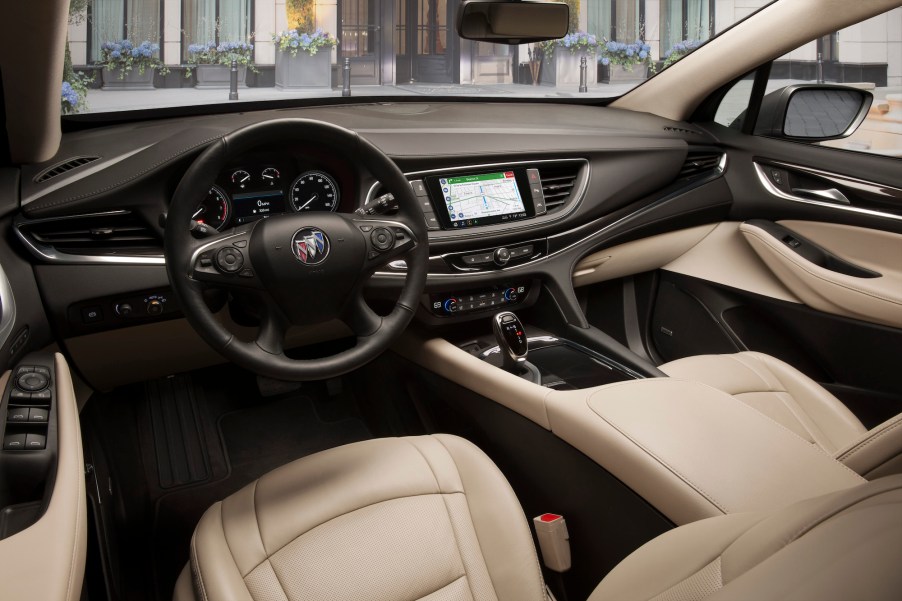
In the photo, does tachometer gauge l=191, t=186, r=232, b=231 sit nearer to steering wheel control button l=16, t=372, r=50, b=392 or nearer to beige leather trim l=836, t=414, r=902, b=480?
steering wheel control button l=16, t=372, r=50, b=392

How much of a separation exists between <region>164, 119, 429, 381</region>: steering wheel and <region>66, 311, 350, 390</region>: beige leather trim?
441 millimetres

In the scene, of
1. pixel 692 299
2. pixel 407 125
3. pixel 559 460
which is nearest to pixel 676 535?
pixel 559 460

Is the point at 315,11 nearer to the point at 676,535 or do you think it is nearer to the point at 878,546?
the point at 676,535

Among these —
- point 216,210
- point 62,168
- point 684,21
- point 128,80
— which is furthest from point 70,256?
point 684,21

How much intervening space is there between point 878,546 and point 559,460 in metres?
1.20

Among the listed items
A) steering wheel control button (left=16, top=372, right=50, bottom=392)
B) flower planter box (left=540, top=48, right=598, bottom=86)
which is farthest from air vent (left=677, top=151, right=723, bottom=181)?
steering wheel control button (left=16, top=372, right=50, bottom=392)

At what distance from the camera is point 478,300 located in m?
2.21

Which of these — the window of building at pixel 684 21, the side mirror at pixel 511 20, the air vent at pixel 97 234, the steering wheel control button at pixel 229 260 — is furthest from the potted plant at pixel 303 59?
the window of building at pixel 684 21

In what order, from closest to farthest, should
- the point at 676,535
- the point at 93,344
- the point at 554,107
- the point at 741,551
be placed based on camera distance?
the point at 741,551, the point at 676,535, the point at 93,344, the point at 554,107

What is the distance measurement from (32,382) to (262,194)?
682mm

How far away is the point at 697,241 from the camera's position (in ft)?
8.52

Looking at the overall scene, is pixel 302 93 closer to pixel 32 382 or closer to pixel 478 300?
pixel 478 300

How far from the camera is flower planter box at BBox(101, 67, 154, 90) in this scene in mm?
2084

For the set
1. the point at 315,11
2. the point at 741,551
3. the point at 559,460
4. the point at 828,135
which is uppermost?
the point at 315,11
